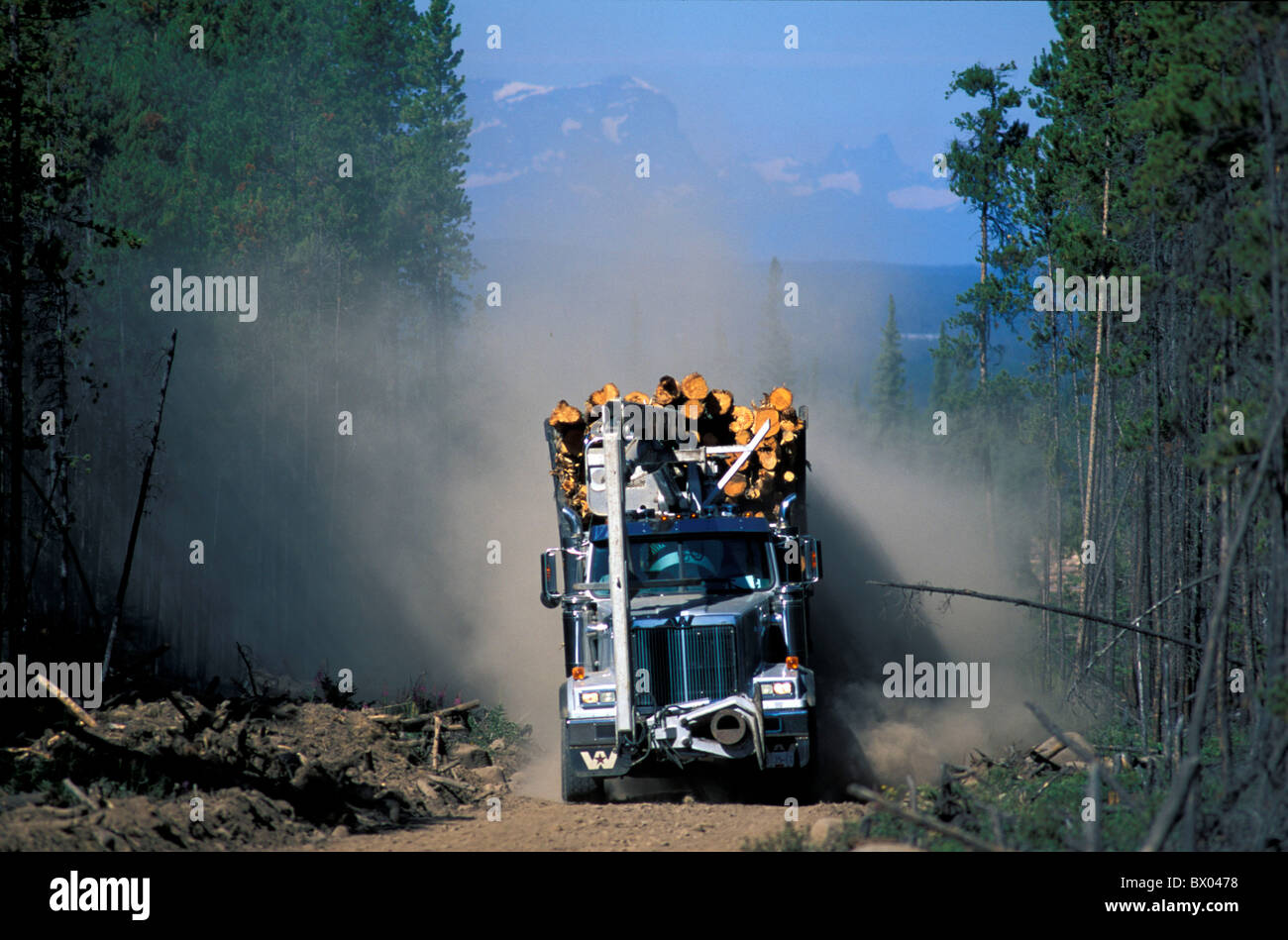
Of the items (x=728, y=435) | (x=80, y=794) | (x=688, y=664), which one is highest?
(x=728, y=435)

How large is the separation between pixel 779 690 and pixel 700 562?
199 centimetres

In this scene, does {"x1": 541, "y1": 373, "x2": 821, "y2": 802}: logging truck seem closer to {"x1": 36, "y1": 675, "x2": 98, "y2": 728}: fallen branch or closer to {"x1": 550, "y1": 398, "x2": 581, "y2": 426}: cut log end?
{"x1": 550, "y1": 398, "x2": 581, "y2": 426}: cut log end

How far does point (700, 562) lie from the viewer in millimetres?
15344

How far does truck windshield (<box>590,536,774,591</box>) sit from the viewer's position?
50.1 ft

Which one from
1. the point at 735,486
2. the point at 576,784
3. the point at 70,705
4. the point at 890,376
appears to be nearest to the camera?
the point at 70,705

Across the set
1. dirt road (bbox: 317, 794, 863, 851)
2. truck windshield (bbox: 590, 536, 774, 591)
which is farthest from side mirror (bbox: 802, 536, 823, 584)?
dirt road (bbox: 317, 794, 863, 851)

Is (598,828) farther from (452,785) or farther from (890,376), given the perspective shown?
(890,376)

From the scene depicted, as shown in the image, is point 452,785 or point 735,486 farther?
point 735,486

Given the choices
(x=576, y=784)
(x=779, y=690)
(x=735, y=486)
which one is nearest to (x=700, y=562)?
(x=735, y=486)

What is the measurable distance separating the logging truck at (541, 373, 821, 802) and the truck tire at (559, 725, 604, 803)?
0.02m

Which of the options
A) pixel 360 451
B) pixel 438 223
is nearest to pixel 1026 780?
pixel 360 451
